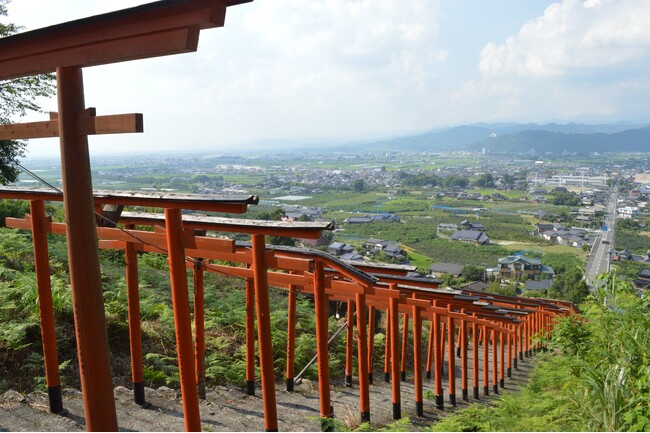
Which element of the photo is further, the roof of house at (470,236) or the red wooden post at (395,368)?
the roof of house at (470,236)

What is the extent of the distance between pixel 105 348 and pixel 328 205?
302 ft

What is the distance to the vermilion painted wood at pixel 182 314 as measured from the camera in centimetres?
430

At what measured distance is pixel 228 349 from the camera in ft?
29.9

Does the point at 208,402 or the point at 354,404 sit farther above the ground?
the point at 208,402

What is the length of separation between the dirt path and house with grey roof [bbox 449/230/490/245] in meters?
66.1

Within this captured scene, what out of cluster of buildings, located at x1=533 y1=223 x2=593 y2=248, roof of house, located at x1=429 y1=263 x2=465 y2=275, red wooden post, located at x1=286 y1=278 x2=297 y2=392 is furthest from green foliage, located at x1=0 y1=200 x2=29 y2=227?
cluster of buildings, located at x1=533 y1=223 x2=593 y2=248

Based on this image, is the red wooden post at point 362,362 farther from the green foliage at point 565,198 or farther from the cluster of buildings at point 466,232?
the green foliage at point 565,198

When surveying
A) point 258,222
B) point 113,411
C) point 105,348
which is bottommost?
point 113,411

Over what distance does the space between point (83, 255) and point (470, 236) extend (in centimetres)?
7440

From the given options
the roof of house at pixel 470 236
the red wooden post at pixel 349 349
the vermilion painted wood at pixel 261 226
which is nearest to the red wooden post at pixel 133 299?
the vermilion painted wood at pixel 261 226

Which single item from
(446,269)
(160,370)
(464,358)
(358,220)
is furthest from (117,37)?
(358,220)

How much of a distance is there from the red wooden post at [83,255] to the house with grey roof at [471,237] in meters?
72.2

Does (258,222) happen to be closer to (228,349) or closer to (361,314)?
(361,314)

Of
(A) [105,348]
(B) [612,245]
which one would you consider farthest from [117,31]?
(B) [612,245]
